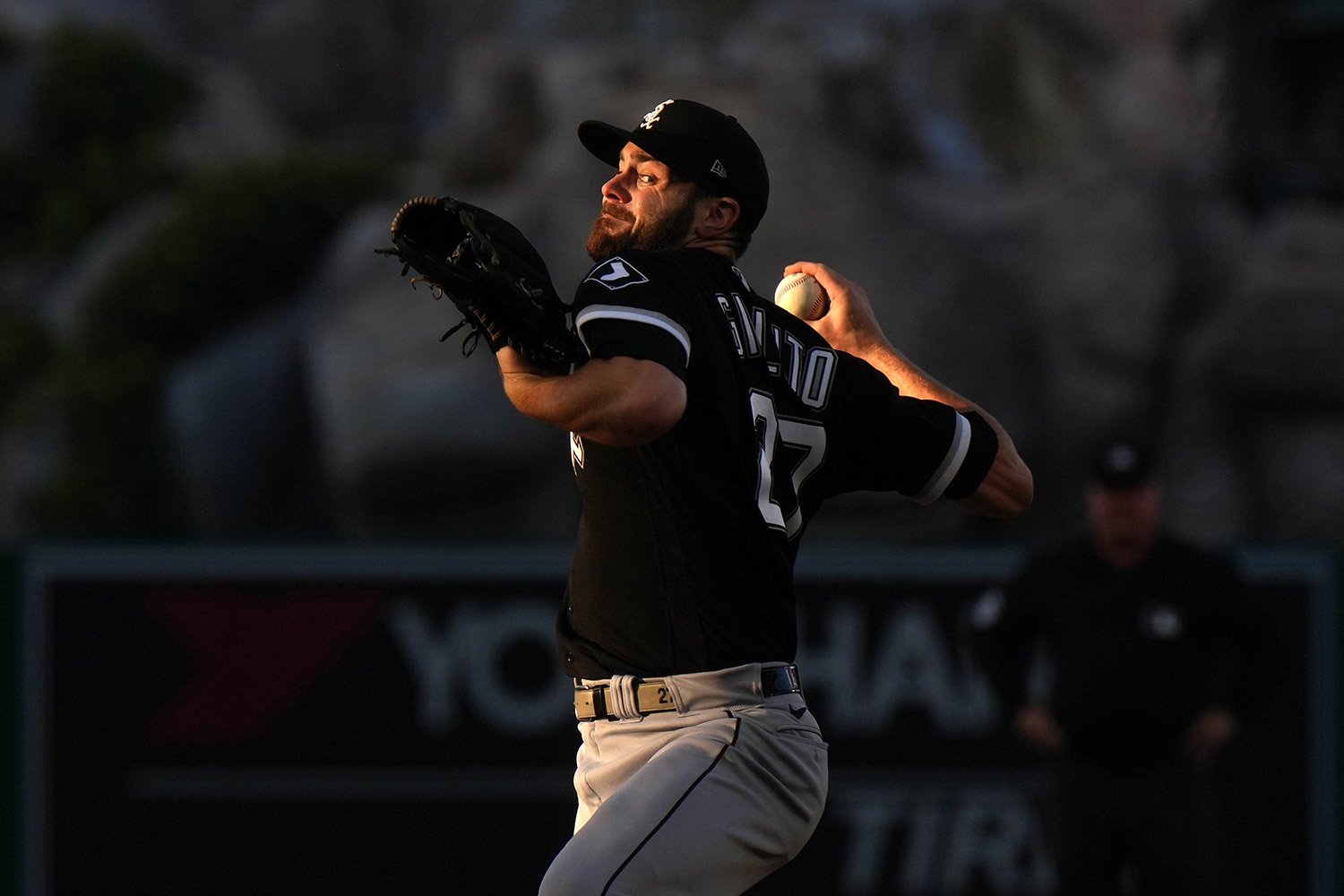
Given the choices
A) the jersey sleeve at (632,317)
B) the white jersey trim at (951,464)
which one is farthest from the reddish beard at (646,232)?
the white jersey trim at (951,464)

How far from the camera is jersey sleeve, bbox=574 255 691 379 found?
350cm

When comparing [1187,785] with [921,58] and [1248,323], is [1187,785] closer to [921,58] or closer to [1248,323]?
[1248,323]

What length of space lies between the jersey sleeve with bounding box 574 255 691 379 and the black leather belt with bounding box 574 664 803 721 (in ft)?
2.22

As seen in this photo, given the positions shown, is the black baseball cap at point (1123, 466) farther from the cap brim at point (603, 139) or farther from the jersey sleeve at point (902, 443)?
the cap brim at point (603, 139)

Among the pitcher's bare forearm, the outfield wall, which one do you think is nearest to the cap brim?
the pitcher's bare forearm

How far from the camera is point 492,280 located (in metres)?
3.51

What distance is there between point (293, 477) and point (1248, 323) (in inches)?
273

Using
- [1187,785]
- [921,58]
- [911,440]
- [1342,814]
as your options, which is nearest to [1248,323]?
[1342,814]

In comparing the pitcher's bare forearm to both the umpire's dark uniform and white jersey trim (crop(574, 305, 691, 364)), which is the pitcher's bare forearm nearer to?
white jersey trim (crop(574, 305, 691, 364))

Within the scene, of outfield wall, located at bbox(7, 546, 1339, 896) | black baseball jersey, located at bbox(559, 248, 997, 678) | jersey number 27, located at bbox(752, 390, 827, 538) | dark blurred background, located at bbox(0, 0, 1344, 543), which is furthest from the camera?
dark blurred background, located at bbox(0, 0, 1344, 543)

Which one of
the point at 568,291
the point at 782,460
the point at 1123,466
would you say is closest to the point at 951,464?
the point at 782,460

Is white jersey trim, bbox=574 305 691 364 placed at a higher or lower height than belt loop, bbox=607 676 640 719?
higher

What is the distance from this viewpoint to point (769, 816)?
3.81 meters

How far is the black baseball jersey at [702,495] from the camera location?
3.76 meters
